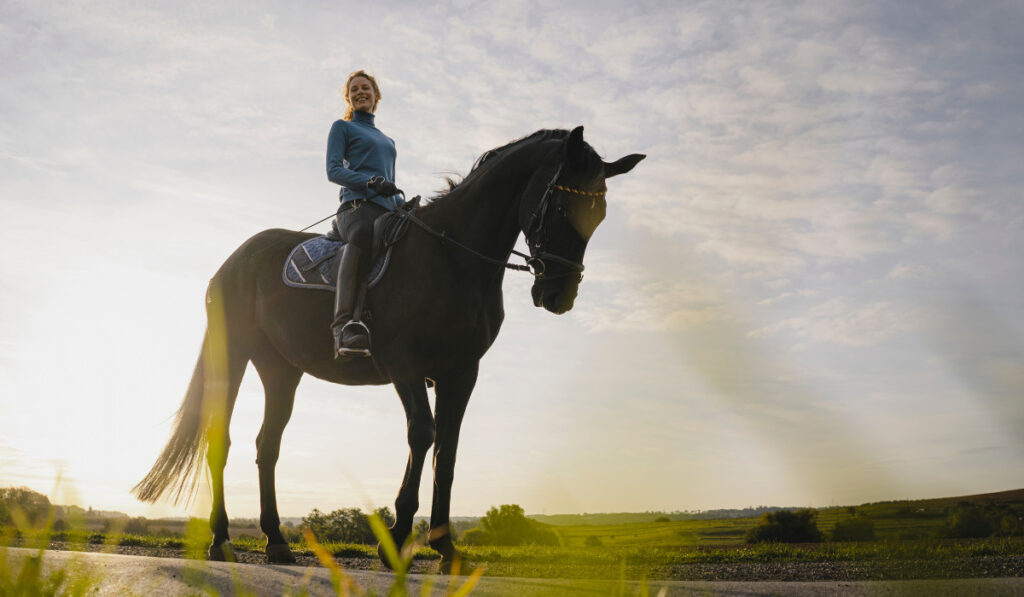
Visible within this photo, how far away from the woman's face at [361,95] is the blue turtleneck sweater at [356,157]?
268 mm

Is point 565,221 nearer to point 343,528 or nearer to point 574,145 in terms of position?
point 574,145

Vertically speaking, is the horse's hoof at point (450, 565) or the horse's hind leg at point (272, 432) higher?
the horse's hind leg at point (272, 432)

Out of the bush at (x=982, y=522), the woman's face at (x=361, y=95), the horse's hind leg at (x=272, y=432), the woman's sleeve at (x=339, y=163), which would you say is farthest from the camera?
the bush at (x=982, y=522)

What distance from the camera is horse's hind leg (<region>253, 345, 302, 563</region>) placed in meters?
8.22

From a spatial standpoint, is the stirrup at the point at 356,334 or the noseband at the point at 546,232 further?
the stirrup at the point at 356,334

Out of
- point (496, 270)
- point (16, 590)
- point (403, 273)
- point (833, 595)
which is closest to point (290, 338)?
point (403, 273)

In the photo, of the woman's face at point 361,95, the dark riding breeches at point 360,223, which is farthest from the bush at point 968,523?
the woman's face at point 361,95

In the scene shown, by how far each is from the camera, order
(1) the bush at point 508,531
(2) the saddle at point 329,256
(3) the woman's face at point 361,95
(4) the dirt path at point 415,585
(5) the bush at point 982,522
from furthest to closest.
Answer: (1) the bush at point 508,531 → (5) the bush at point 982,522 → (3) the woman's face at point 361,95 → (2) the saddle at point 329,256 → (4) the dirt path at point 415,585

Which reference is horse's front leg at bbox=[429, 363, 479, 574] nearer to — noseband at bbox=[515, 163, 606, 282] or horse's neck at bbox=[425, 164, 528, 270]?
horse's neck at bbox=[425, 164, 528, 270]

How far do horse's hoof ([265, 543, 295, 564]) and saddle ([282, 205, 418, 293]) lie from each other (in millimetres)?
2815

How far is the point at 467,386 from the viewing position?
22.7ft

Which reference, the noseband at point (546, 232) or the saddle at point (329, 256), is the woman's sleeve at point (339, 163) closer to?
the saddle at point (329, 256)

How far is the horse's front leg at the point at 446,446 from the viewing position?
6512 millimetres

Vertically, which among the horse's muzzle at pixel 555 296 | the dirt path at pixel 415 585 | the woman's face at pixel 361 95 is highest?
the woman's face at pixel 361 95
